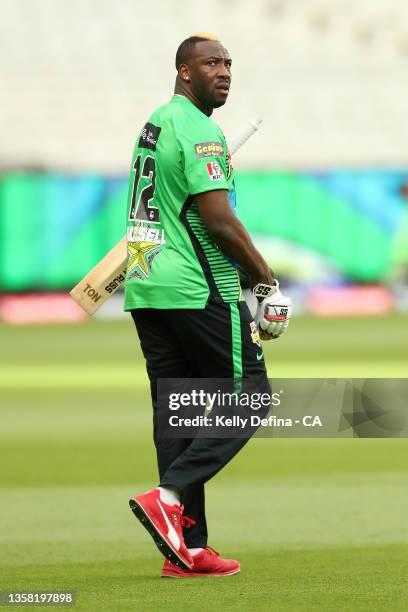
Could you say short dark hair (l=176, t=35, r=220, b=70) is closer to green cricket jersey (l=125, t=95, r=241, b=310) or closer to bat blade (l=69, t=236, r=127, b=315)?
green cricket jersey (l=125, t=95, r=241, b=310)

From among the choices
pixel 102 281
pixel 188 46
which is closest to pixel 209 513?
pixel 102 281

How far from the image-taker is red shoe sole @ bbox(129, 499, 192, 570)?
512cm

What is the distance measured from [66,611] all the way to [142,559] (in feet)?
4.41

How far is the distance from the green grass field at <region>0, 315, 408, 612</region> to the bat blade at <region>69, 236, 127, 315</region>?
1056mm

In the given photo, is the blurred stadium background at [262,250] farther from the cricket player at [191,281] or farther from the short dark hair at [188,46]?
the short dark hair at [188,46]

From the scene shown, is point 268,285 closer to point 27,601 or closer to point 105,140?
point 27,601

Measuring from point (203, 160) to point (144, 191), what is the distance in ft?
1.06

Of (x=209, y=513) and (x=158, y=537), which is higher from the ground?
(x=158, y=537)

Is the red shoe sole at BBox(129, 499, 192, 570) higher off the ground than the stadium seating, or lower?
lower

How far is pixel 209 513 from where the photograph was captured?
714 centimetres

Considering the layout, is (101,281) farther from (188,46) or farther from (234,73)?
(234,73)

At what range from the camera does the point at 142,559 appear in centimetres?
593

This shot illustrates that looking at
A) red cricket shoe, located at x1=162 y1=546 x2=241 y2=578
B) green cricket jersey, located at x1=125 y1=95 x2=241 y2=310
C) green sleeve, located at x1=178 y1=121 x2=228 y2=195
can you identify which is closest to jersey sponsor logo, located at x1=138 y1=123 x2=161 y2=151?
green cricket jersey, located at x1=125 y1=95 x2=241 y2=310

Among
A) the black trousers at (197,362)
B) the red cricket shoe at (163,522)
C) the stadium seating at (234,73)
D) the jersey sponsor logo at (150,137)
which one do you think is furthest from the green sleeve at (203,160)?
the stadium seating at (234,73)
